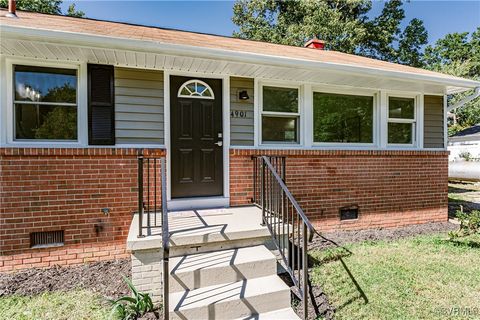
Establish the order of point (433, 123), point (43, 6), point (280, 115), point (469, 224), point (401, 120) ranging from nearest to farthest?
1. point (469, 224)
2. point (280, 115)
3. point (401, 120)
4. point (433, 123)
5. point (43, 6)

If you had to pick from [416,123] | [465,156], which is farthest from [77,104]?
[465,156]

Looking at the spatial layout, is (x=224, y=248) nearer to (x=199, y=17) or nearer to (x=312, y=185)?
(x=312, y=185)

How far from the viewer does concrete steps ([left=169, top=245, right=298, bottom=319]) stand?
7.85ft

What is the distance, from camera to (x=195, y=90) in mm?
4262

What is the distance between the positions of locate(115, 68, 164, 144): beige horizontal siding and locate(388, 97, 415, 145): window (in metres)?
4.50

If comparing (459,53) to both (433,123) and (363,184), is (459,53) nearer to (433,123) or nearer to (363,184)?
(433,123)

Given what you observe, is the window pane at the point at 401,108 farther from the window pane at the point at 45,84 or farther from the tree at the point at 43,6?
the tree at the point at 43,6

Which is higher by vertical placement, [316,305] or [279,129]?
[279,129]

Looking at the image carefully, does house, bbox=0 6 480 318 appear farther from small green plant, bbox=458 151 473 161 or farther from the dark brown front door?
small green plant, bbox=458 151 473 161

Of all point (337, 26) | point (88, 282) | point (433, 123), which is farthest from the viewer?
point (337, 26)

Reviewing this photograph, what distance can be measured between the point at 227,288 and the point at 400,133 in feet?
16.2

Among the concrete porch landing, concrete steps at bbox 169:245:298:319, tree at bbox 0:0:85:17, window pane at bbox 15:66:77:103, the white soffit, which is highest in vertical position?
tree at bbox 0:0:85:17

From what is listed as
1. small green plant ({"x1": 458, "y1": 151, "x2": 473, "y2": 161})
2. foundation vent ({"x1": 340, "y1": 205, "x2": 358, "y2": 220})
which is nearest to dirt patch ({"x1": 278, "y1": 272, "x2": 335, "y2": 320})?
foundation vent ({"x1": 340, "y1": 205, "x2": 358, "y2": 220})

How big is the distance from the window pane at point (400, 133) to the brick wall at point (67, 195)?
466cm
